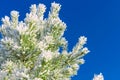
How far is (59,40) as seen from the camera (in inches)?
632

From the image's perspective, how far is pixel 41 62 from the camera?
44.2 feet

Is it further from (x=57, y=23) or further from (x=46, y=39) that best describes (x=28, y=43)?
(x=57, y=23)

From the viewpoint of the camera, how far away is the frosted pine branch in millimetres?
13961

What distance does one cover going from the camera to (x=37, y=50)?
48.7ft

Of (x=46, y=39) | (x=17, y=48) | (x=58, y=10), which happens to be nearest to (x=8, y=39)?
(x=17, y=48)

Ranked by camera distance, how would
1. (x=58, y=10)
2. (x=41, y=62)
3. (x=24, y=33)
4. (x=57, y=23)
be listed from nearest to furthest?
(x=41, y=62) → (x=24, y=33) → (x=57, y=23) → (x=58, y=10)

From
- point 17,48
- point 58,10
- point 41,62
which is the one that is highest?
point 58,10

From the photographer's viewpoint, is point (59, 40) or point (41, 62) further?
point (59, 40)

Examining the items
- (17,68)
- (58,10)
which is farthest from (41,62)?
(58,10)

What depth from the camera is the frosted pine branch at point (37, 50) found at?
1396 cm

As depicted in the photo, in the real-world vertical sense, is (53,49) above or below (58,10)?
below

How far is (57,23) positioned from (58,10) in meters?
1.39

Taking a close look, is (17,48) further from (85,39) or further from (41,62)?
(85,39)

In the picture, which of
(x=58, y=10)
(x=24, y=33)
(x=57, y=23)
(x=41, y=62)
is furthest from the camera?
(x=58, y=10)
